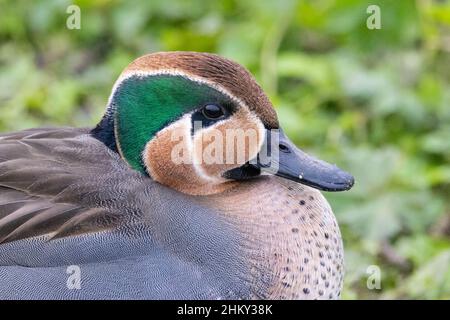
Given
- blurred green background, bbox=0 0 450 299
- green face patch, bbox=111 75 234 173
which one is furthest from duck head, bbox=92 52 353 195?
blurred green background, bbox=0 0 450 299

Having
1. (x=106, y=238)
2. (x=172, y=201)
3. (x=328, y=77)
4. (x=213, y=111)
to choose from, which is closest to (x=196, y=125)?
(x=213, y=111)

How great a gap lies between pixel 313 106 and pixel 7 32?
190cm

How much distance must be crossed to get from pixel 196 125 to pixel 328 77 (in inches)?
91.7

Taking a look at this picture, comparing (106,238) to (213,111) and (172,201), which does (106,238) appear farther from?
(213,111)

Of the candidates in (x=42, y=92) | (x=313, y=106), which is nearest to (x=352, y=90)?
(x=313, y=106)

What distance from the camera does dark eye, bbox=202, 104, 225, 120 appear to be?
2.60 m

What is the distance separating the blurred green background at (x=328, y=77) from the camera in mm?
3871

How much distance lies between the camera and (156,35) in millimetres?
5438

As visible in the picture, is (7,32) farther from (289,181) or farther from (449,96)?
(289,181)

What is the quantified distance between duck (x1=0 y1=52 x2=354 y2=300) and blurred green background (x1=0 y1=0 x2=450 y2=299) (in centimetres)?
96

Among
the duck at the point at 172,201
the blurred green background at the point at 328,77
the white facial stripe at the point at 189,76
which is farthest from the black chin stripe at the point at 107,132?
the blurred green background at the point at 328,77

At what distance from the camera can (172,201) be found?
→ 2590 millimetres

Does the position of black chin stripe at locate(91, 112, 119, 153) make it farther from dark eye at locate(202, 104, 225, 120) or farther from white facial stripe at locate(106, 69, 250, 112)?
dark eye at locate(202, 104, 225, 120)

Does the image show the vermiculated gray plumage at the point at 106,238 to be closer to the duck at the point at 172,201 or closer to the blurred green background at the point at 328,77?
the duck at the point at 172,201
